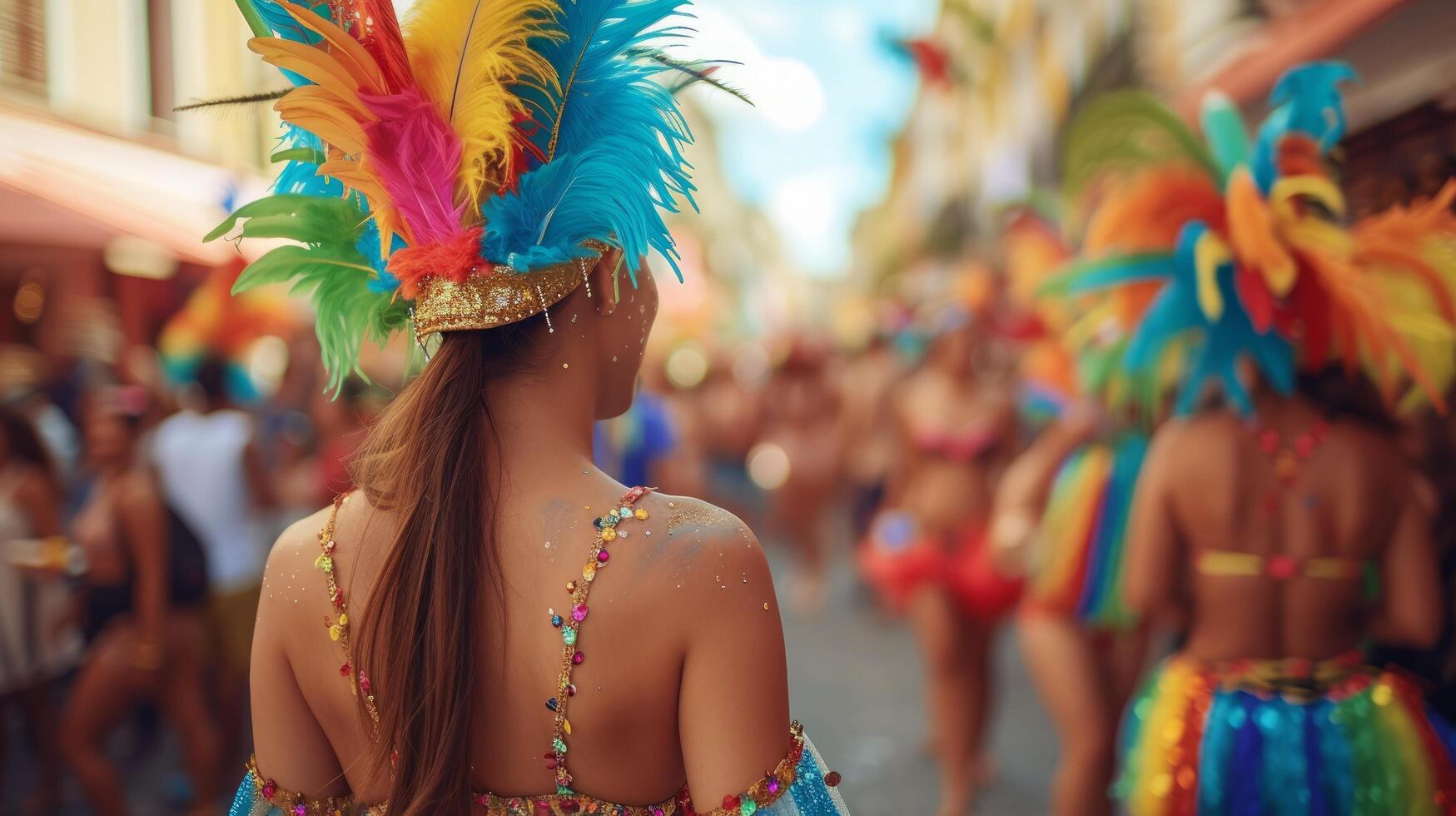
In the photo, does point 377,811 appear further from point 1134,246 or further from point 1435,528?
point 1435,528

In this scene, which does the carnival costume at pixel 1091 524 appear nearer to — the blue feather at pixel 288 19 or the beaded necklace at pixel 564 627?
the beaded necklace at pixel 564 627

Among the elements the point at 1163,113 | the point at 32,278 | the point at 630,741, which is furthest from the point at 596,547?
the point at 32,278

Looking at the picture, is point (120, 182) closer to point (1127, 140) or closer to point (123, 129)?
point (123, 129)

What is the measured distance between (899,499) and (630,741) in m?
4.44

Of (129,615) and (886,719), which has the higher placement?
(129,615)

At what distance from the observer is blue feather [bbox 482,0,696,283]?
1468 millimetres

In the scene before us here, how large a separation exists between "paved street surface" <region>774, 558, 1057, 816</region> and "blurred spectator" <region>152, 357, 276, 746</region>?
285cm

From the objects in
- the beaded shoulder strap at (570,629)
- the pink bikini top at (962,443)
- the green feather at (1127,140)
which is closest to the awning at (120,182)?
the beaded shoulder strap at (570,629)

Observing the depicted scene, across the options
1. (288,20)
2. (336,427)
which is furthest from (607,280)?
(336,427)

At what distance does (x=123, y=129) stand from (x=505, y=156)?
155 cm

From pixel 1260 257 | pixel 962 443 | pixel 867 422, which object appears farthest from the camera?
pixel 867 422

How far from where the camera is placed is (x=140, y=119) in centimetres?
296

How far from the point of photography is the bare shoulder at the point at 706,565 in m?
1.38

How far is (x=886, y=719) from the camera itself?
5887 mm
